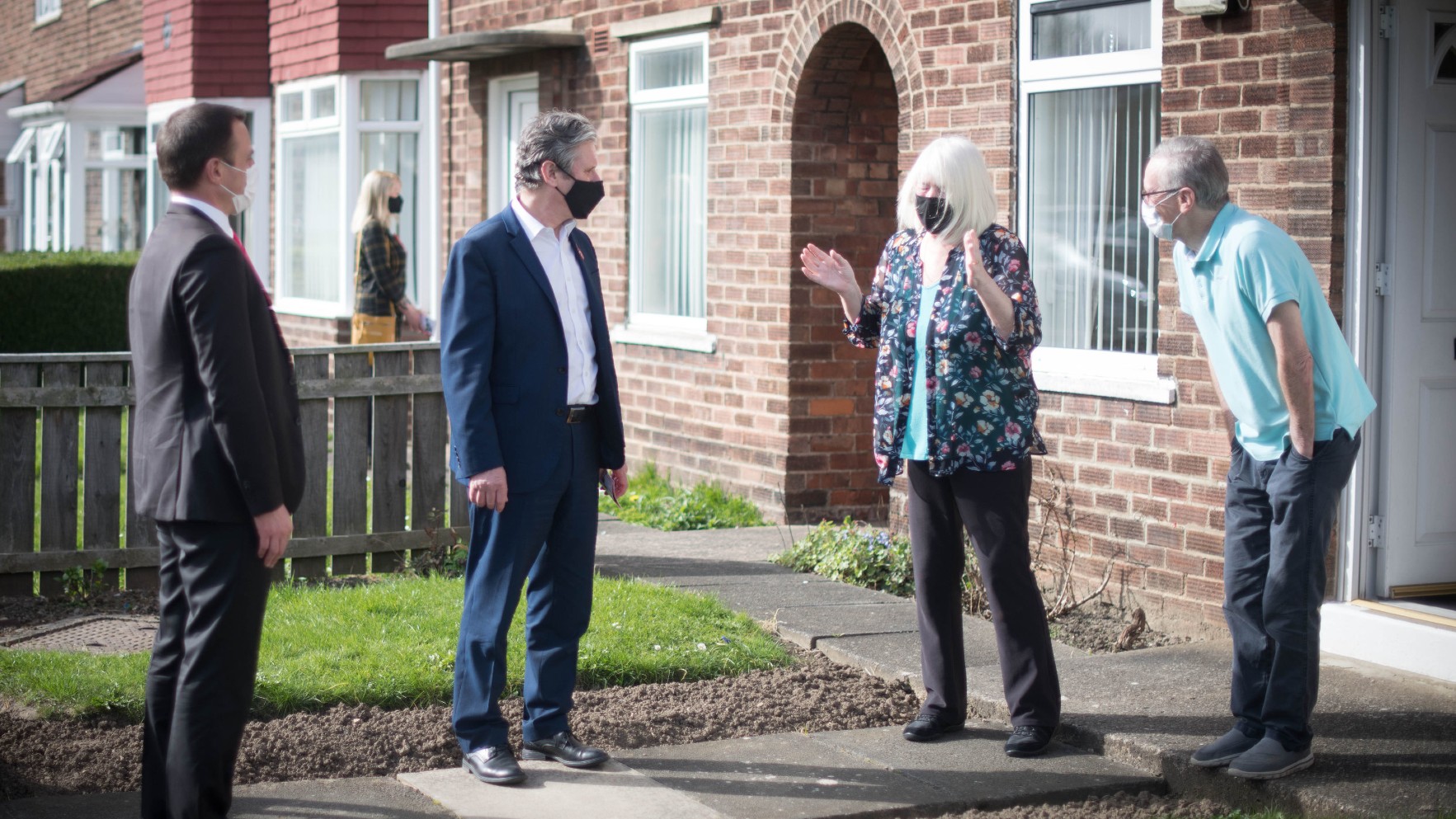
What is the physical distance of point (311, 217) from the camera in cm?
1792

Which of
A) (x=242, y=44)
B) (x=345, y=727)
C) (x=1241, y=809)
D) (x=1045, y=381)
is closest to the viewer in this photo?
(x=1241, y=809)

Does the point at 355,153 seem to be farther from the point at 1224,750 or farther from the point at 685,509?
the point at 1224,750

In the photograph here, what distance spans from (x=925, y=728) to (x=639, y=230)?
6.71 m

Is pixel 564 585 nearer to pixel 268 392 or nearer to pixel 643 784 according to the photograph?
pixel 643 784

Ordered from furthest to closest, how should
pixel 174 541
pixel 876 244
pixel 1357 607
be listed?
pixel 876 244
pixel 1357 607
pixel 174 541

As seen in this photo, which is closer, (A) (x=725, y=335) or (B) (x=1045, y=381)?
(B) (x=1045, y=381)

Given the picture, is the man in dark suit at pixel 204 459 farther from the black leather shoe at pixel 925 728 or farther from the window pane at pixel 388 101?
the window pane at pixel 388 101

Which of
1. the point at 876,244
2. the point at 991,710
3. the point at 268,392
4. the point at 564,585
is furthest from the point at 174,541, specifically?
the point at 876,244

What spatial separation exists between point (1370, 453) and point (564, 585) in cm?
325

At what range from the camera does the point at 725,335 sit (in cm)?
1044

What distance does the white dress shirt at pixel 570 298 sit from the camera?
16.6ft

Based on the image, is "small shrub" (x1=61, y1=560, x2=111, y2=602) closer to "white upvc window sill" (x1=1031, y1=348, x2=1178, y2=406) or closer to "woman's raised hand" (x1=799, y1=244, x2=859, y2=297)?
"woman's raised hand" (x1=799, y1=244, x2=859, y2=297)

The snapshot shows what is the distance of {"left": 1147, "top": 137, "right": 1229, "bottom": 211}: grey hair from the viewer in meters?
4.93

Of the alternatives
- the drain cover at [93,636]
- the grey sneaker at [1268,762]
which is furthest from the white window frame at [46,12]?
the grey sneaker at [1268,762]
